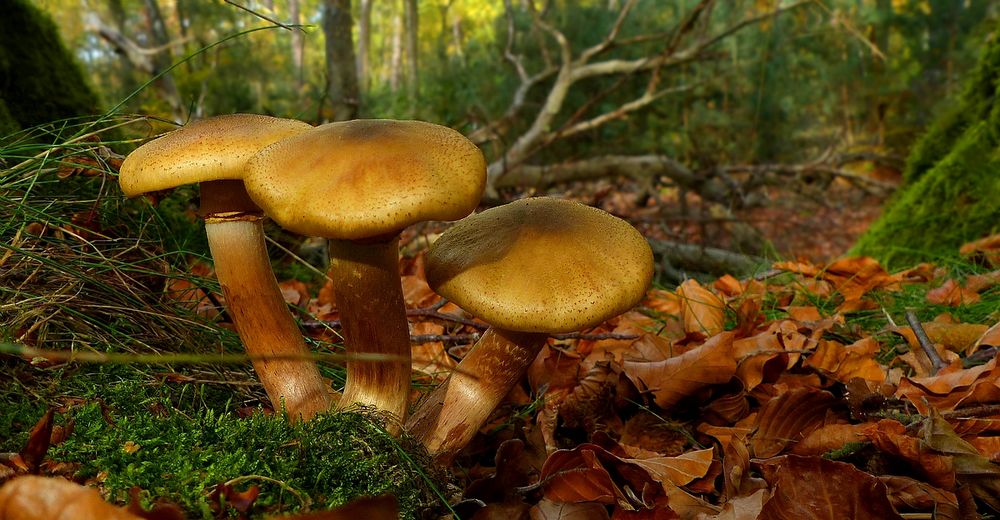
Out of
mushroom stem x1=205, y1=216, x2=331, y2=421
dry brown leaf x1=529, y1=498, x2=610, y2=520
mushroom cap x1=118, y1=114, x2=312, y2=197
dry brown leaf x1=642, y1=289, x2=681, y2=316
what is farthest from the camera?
dry brown leaf x1=642, y1=289, x2=681, y2=316

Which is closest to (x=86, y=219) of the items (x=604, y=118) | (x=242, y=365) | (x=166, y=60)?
(x=242, y=365)

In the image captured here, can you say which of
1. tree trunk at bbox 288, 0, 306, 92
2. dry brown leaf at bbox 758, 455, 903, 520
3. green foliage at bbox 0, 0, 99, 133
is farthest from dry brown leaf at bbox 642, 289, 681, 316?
green foliage at bbox 0, 0, 99, 133

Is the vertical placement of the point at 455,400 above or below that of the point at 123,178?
below

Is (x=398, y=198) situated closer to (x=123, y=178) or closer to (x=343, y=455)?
(x=343, y=455)

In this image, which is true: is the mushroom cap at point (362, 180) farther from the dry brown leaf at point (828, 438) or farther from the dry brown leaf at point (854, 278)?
the dry brown leaf at point (854, 278)

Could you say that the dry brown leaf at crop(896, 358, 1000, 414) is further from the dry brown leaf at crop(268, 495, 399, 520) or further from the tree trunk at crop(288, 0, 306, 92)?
the tree trunk at crop(288, 0, 306, 92)
